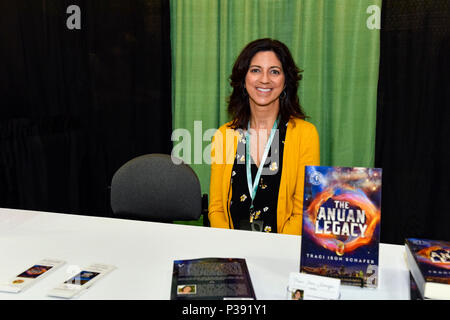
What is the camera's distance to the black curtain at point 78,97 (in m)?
2.81

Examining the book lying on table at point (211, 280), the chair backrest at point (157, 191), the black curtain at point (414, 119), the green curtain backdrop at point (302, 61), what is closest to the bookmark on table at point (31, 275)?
the book lying on table at point (211, 280)

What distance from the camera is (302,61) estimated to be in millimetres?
2604

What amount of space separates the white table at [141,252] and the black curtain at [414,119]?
1376 millimetres

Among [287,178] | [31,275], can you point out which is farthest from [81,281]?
[287,178]

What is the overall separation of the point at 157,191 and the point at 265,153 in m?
0.55

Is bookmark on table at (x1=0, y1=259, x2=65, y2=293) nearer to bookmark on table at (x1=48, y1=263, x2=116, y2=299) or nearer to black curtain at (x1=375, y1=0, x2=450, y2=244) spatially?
bookmark on table at (x1=48, y1=263, x2=116, y2=299)

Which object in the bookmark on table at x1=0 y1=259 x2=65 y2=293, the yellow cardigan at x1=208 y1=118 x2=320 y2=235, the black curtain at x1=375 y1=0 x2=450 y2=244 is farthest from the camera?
the black curtain at x1=375 y1=0 x2=450 y2=244

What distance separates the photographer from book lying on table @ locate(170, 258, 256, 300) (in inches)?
37.2

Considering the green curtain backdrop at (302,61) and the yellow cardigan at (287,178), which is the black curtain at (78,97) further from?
the yellow cardigan at (287,178)

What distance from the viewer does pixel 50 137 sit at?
9.75 feet

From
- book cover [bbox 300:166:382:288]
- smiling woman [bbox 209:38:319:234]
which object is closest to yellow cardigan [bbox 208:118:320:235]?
smiling woman [bbox 209:38:319:234]

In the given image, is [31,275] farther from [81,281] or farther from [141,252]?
[141,252]

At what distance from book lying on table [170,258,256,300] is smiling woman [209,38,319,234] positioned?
0.74 metres
